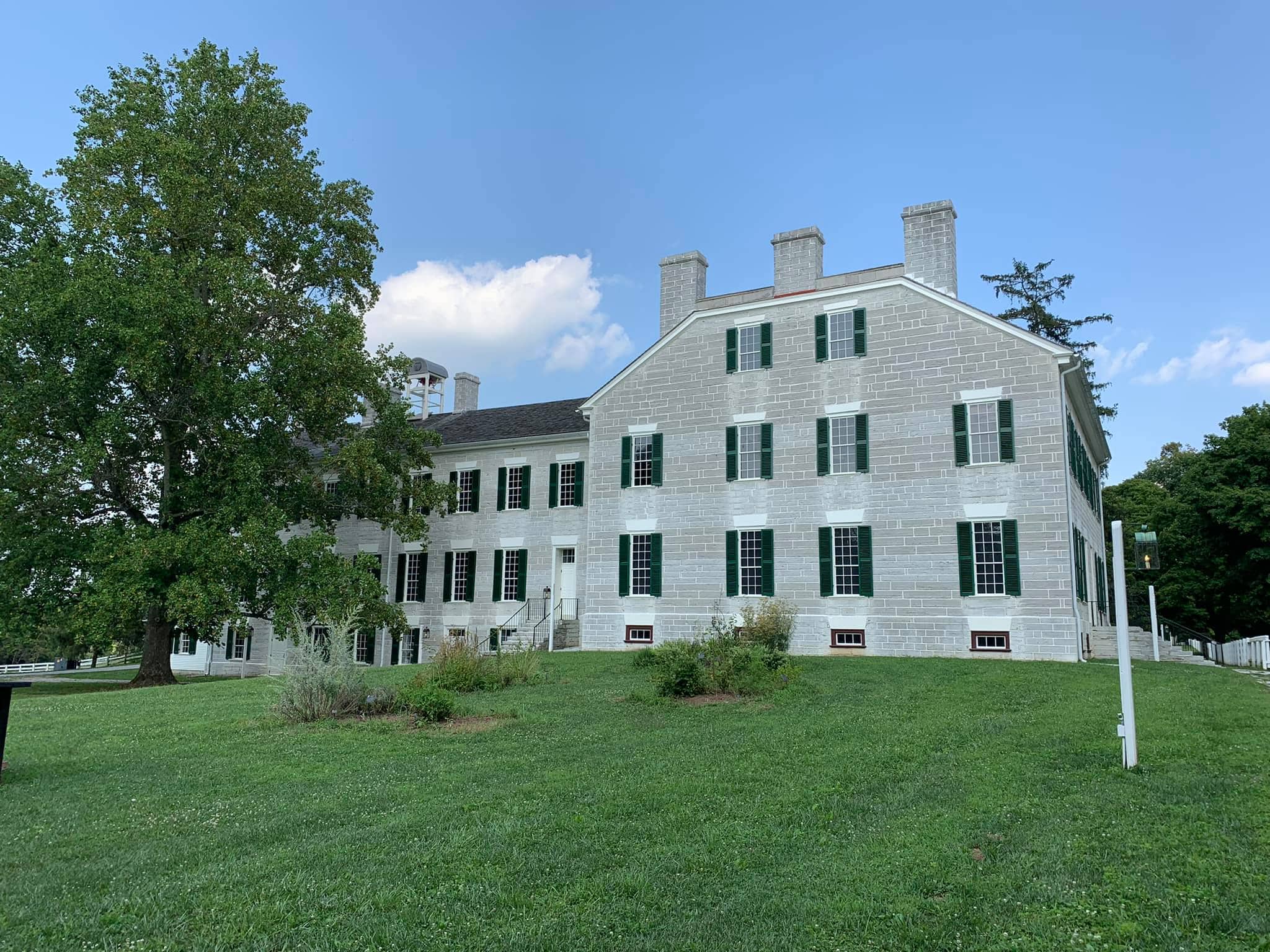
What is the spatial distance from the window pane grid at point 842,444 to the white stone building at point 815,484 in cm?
4

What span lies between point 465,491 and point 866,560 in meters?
13.8

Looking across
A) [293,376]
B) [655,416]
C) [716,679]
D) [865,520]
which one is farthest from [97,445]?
[865,520]

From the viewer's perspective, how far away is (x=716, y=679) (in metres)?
13.4

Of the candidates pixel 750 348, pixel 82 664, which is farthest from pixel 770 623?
pixel 82 664

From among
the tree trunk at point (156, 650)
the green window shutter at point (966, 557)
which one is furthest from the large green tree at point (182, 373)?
the green window shutter at point (966, 557)

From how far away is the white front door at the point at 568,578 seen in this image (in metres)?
27.4

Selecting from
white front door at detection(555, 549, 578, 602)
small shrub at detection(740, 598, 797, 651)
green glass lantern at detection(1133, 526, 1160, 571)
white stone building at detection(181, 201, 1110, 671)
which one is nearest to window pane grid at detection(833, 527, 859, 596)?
white stone building at detection(181, 201, 1110, 671)

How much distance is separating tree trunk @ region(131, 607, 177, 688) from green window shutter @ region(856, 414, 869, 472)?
739 inches

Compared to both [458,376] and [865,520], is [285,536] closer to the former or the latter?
[458,376]

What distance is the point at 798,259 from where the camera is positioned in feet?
81.8

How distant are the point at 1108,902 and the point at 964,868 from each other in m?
0.83

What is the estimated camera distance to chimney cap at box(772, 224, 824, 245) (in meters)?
24.8

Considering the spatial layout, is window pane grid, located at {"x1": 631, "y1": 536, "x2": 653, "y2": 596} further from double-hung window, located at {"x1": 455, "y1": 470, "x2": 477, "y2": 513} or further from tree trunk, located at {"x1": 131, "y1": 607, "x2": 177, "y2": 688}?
tree trunk, located at {"x1": 131, "y1": 607, "x2": 177, "y2": 688}

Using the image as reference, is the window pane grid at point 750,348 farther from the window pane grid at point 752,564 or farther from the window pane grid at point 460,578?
the window pane grid at point 460,578
